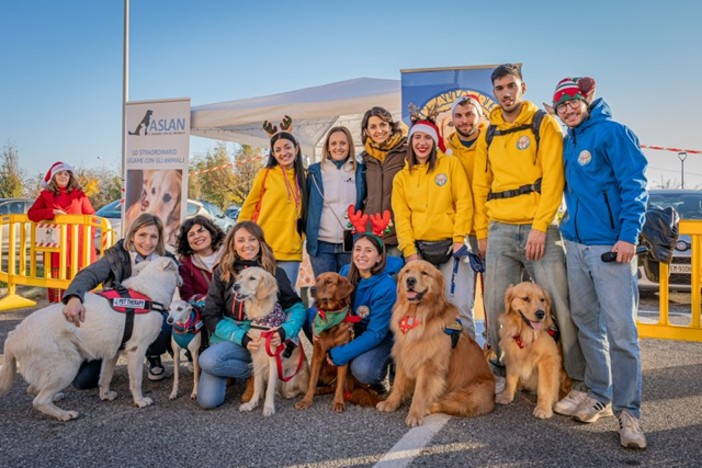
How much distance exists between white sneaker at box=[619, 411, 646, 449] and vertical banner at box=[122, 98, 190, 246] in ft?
19.3

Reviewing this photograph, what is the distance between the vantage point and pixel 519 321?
3.54 meters

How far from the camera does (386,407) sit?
354 cm

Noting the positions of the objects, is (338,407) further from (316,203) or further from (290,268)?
(316,203)

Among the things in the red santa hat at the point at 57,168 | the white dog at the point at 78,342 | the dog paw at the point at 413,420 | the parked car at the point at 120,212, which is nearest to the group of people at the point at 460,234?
the white dog at the point at 78,342

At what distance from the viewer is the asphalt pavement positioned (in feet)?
9.11

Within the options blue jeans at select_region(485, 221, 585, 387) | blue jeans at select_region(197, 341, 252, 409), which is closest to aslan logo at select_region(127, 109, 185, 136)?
blue jeans at select_region(197, 341, 252, 409)

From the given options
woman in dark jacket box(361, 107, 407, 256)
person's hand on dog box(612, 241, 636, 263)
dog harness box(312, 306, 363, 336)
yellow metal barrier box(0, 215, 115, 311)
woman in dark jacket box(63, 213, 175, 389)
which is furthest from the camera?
yellow metal barrier box(0, 215, 115, 311)

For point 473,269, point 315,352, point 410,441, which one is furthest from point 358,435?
point 473,269

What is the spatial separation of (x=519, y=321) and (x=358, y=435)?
4.44 feet

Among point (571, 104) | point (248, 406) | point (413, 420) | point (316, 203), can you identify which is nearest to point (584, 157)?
point (571, 104)

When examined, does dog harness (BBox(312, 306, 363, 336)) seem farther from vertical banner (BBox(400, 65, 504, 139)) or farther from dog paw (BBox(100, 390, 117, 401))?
vertical banner (BBox(400, 65, 504, 139))

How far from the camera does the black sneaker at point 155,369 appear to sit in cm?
434

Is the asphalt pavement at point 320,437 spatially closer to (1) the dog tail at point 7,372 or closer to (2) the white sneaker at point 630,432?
(2) the white sneaker at point 630,432

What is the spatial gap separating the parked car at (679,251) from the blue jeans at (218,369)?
448cm
